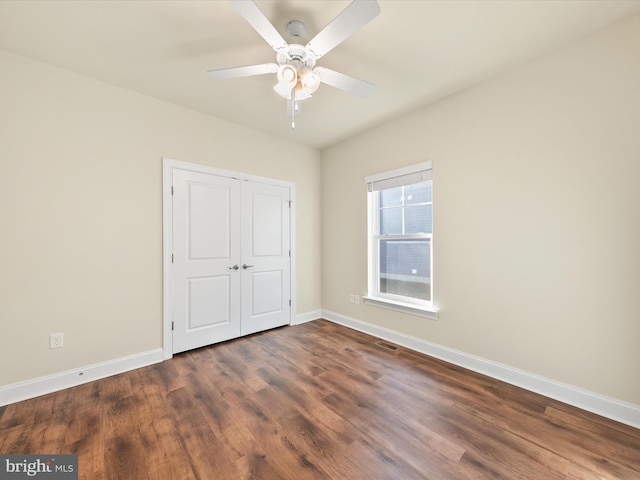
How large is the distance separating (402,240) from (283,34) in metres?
2.41

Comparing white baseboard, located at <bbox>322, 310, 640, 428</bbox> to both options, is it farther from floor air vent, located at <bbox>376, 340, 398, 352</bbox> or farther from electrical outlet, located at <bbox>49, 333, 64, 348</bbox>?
electrical outlet, located at <bbox>49, 333, 64, 348</bbox>

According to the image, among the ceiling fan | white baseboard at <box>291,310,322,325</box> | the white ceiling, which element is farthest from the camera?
white baseboard at <box>291,310,322,325</box>

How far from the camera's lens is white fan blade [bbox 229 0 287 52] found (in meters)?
1.29

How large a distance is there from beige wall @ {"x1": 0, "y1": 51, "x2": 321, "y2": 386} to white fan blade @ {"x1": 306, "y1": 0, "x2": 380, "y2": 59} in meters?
2.03

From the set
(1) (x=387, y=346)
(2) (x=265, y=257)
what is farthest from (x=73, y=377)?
(1) (x=387, y=346)

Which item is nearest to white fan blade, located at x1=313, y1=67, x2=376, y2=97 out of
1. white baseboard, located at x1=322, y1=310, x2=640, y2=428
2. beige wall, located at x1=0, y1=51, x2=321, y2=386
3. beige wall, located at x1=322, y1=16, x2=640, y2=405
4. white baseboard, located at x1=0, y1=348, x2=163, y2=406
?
beige wall, located at x1=322, y1=16, x2=640, y2=405

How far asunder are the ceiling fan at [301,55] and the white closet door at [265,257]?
5.53 ft

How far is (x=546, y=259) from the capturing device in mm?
2102

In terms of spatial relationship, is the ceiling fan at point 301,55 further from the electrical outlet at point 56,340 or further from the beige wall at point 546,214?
the electrical outlet at point 56,340

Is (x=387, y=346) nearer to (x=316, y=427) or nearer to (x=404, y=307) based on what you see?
(x=404, y=307)

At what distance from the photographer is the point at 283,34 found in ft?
6.28

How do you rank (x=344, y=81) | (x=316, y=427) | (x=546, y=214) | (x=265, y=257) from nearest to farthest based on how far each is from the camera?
(x=316, y=427)
(x=344, y=81)
(x=546, y=214)
(x=265, y=257)

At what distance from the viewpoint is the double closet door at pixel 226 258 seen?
2.93 m

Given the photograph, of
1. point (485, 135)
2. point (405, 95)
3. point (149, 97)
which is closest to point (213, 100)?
point (149, 97)
